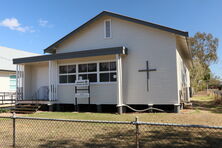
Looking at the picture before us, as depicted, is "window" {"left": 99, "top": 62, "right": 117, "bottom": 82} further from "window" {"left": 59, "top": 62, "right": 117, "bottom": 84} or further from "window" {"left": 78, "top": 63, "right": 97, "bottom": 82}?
"window" {"left": 78, "top": 63, "right": 97, "bottom": 82}

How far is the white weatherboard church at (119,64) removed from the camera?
1062cm

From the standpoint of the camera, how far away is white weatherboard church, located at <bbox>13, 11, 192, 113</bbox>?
1062 cm

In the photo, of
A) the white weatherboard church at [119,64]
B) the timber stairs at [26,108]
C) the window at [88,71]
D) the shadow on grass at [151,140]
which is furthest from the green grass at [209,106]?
the timber stairs at [26,108]

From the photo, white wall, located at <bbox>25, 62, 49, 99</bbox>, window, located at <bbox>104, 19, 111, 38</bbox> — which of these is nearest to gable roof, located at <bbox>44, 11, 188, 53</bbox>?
window, located at <bbox>104, 19, 111, 38</bbox>

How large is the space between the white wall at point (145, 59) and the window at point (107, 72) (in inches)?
26.1

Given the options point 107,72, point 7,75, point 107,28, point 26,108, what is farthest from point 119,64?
point 7,75

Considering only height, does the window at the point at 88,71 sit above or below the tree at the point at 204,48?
below

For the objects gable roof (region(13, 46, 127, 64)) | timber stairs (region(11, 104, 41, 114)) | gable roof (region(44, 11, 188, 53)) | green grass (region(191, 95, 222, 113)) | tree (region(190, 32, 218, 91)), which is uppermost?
Result: tree (region(190, 32, 218, 91))

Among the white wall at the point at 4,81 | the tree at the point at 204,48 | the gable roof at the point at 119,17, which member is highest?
the tree at the point at 204,48

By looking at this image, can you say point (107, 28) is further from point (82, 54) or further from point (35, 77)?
point (35, 77)

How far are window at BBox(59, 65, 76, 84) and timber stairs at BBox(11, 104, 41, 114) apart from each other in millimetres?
2280

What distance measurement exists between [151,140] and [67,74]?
29.0ft

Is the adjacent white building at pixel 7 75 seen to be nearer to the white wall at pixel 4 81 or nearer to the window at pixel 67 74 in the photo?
the white wall at pixel 4 81

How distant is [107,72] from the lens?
1159 centimetres
